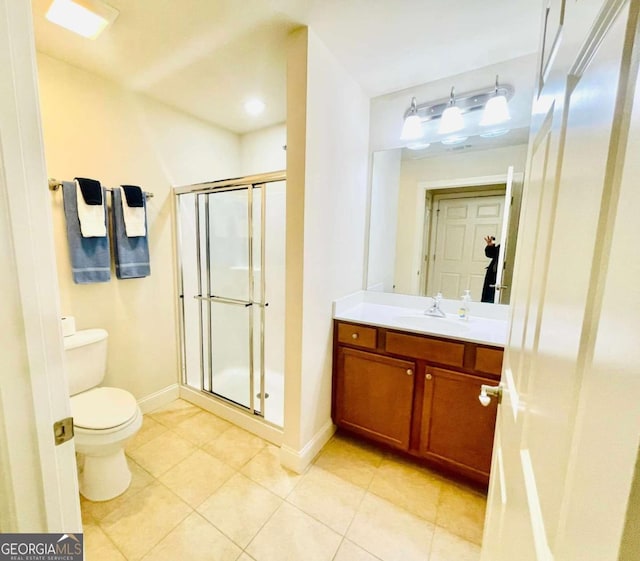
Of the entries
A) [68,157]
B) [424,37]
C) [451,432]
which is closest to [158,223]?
[68,157]

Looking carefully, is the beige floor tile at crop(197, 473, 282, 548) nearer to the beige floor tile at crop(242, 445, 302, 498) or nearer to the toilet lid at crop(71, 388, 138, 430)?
the beige floor tile at crop(242, 445, 302, 498)

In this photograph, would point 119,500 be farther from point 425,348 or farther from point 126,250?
point 425,348

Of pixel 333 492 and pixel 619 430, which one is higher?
pixel 619 430

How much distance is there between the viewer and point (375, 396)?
179cm

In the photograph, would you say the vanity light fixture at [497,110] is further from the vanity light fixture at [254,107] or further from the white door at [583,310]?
the vanity light fixture at [254,107]

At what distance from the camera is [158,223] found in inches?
86.9

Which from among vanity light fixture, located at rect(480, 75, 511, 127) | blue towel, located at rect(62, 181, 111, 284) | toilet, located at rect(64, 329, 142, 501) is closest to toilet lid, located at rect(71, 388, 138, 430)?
toilet, located at rect(64, 329, 142, 501)

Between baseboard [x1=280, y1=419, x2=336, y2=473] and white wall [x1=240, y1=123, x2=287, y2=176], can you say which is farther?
white wall [x1=240, y1=123, x2=287, y2=176]

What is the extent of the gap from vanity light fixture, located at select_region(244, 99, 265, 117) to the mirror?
87cm

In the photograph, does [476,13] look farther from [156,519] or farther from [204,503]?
[156,519]

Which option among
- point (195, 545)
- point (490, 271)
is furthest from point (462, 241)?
point (195, 545)

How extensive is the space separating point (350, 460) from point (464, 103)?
241 cm

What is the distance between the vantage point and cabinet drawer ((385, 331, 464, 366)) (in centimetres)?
153

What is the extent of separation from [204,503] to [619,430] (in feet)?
6.04
